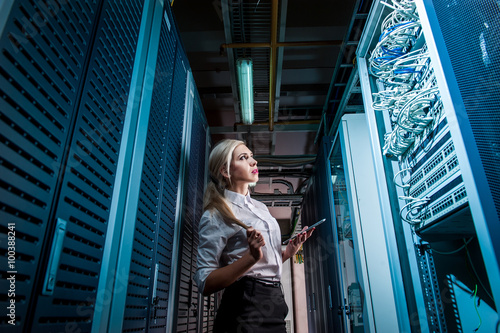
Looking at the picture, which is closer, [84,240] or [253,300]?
[84,240]

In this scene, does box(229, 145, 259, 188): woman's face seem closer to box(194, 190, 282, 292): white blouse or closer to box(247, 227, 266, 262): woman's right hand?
box(194, 190, 282, 292): white blouse

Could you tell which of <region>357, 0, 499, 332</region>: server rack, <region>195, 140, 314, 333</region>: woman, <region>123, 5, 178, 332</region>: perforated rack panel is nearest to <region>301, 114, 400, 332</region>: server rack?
<region>357, 0, 499, 332</region>: server rack

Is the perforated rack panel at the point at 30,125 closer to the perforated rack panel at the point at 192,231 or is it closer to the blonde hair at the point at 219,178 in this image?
the blonde hair at the point at 219,178

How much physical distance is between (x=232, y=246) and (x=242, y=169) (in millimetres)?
447

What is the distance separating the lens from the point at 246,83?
2791 mm

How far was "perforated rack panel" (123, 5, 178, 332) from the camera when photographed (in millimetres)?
1189

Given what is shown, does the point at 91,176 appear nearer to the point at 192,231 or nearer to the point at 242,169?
the point at 242,169

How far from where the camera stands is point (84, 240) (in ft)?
2.85

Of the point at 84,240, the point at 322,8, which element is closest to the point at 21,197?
the point at 84,240

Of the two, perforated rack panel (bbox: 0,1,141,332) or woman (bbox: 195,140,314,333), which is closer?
perforated rack panel (bbox: 0,1,141,332)

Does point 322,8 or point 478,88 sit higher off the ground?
point 322,8

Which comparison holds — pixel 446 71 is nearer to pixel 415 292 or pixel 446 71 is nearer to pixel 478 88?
pixel 478 88

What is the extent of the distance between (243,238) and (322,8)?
2.28 metres

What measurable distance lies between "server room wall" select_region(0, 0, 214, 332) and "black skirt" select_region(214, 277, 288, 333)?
34 centimetres
